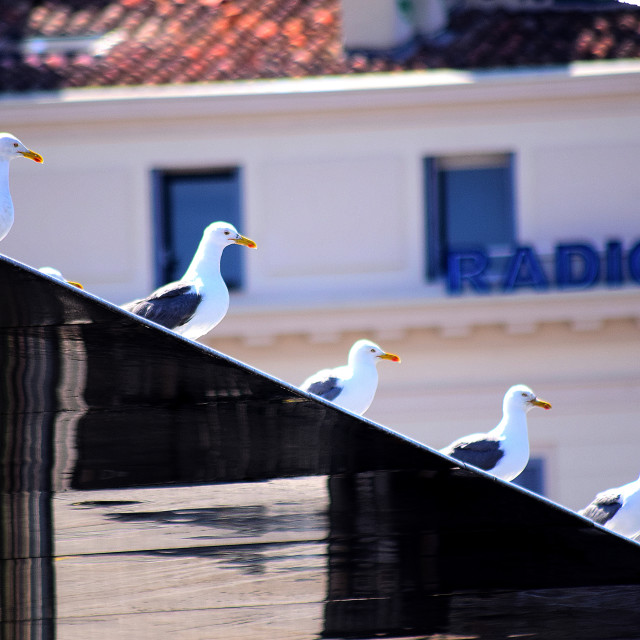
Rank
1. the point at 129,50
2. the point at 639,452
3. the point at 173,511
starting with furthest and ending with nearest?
the point at 129,50 → the point at 639,452 → the point at 173,511

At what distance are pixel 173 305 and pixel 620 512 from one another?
9.43 feet

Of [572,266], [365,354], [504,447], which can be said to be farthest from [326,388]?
[572,266]

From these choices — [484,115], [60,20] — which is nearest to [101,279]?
[60,20]

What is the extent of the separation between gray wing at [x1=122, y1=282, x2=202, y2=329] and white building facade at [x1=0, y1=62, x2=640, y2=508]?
697cm

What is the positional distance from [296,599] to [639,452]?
938 centimetres

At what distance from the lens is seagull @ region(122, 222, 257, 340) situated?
4.42 m

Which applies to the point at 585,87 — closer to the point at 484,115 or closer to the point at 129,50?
the point at 484,115

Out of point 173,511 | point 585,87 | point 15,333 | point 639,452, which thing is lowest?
point 639,452

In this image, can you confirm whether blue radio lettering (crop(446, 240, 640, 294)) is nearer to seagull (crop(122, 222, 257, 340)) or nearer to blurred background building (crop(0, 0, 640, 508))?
blurred background building (crop(0, 0, 640, 508))

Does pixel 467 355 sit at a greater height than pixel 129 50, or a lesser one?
lesser

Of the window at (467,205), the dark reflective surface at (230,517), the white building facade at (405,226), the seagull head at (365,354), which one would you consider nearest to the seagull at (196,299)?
the seagull head at (365,354)

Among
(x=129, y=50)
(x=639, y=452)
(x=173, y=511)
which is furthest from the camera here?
(x=129, y=50)

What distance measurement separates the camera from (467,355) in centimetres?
1178

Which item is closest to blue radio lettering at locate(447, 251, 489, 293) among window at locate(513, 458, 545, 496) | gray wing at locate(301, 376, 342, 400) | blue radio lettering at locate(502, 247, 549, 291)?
blue radio lettering at locate(502, 247, 549, 291)
